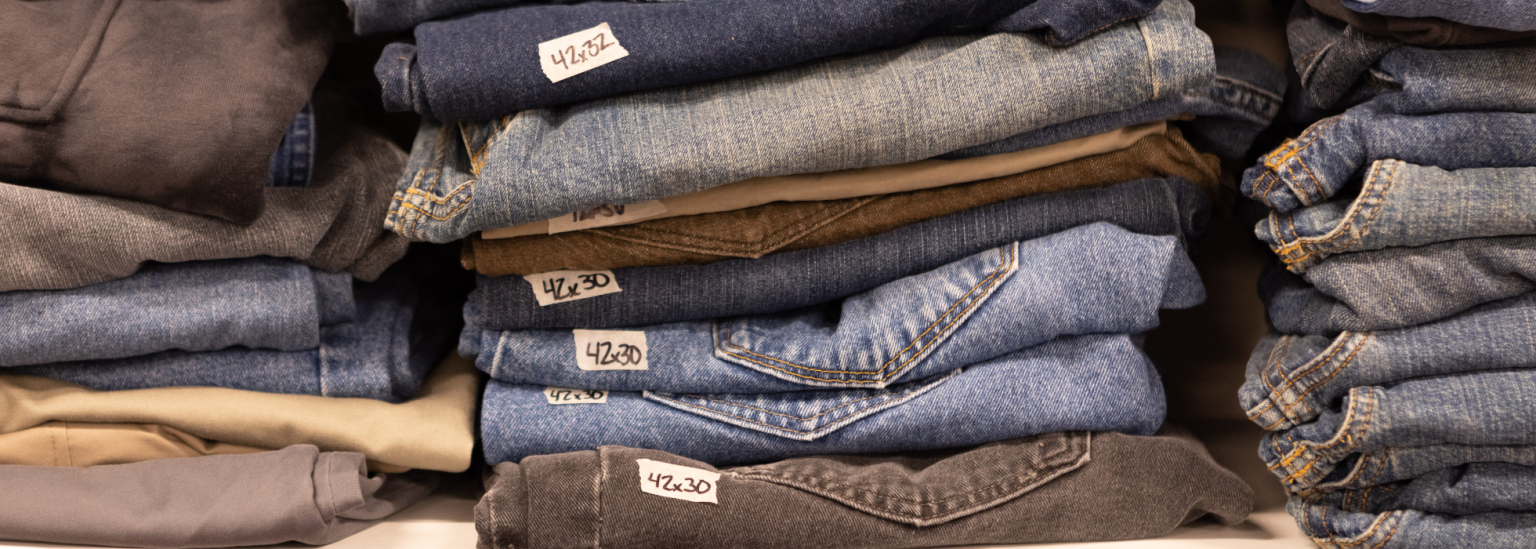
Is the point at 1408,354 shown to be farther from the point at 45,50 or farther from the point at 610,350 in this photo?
the point at 45,50

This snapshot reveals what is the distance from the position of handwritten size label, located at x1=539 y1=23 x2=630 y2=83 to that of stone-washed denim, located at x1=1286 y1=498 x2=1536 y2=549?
0.63 metres

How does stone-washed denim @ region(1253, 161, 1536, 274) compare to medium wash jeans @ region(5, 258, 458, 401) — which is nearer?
stone-washed denim @ region(1253, 161, 1536, 274)

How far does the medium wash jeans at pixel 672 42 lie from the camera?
63 centimetres

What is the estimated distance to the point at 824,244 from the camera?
0.71 m

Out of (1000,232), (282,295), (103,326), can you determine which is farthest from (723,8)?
(103,326)

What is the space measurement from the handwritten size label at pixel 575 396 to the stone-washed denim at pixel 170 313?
0.19 metres

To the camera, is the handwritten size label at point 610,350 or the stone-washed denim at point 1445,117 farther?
the handwritten size label at point 610,350

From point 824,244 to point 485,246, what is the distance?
0.27 metres

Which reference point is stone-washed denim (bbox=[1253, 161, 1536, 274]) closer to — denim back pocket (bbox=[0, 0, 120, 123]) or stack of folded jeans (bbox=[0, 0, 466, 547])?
stack of folded jeans (bbox=[0, 0, 466, 547])

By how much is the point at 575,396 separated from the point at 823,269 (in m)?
0.23

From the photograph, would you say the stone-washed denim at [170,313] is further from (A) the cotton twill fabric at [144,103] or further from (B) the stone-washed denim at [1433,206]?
(B) the stone-washed denim at [1433,206]

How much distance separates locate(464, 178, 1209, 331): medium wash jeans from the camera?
2.33 ft

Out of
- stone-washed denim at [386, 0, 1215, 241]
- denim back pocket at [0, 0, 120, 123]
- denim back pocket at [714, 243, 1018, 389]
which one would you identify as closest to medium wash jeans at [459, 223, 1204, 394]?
denim back pocket at [714, 243, 1018, 389]

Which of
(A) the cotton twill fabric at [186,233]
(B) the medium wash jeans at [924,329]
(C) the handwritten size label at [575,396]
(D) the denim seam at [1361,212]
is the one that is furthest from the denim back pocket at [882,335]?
(A) the cotton twill fabric at [186,233]
